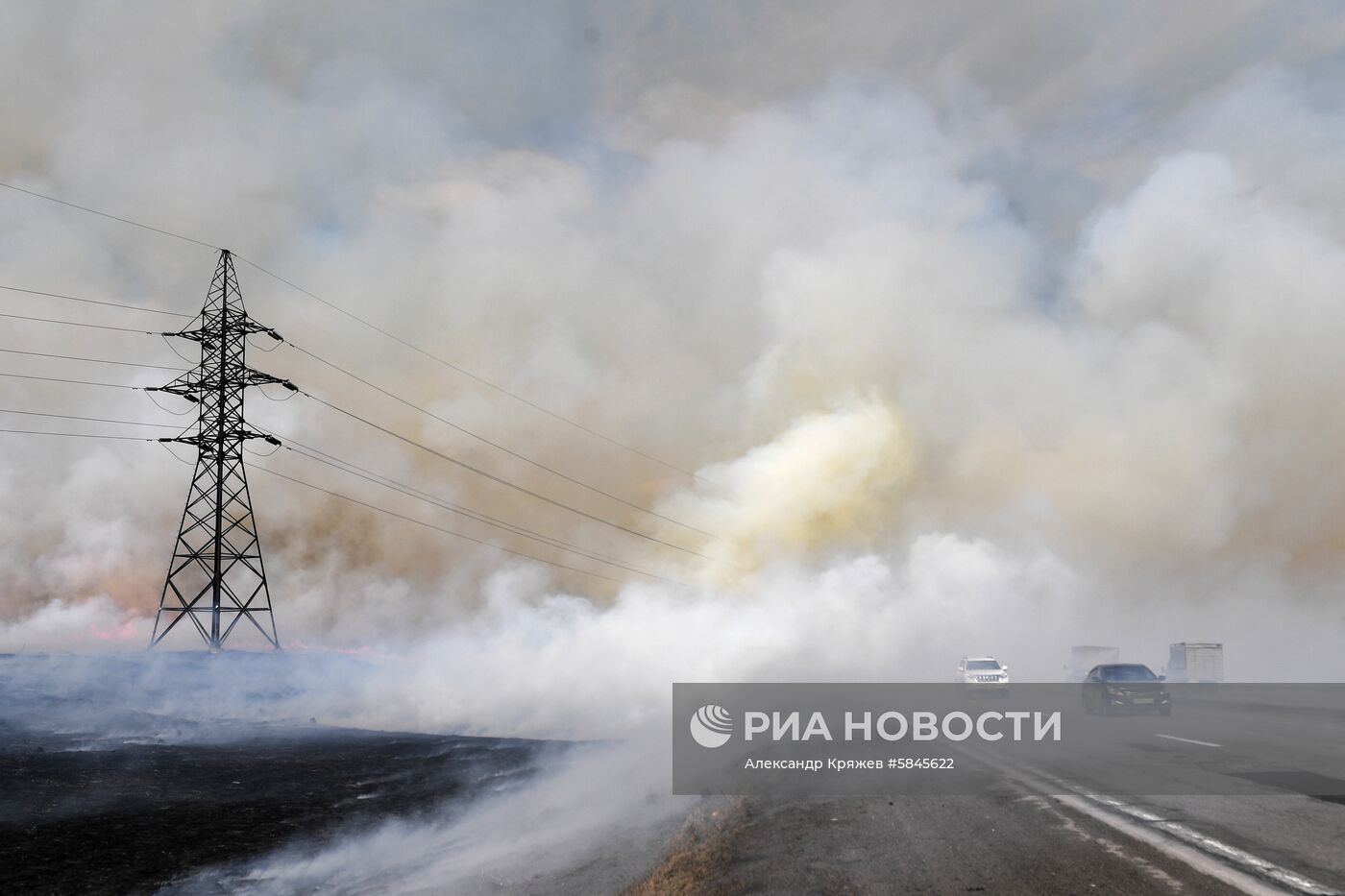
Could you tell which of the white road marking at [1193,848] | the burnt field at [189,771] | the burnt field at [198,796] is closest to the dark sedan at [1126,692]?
the white road marking at [1193,848]

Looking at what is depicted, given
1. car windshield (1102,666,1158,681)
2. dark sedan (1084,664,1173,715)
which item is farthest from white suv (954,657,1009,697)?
car windshield (1102,666,1158,681)

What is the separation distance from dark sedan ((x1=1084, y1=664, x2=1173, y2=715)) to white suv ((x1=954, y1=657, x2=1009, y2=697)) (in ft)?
27.2

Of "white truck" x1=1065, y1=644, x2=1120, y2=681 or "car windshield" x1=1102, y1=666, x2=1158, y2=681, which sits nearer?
"car windshield" x1=1102, y1=666, x2=1158, y2=681

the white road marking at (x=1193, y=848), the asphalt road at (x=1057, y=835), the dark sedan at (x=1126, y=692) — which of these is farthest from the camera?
the dark sedan at (x=1126, y=692)

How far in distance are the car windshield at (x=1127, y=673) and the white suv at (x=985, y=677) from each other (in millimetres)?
8634

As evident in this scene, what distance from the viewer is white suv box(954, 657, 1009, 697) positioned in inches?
1647

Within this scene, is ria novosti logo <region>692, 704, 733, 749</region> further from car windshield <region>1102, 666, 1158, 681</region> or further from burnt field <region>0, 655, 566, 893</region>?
car windshield <region>1102, 666, 1158, 681</region>

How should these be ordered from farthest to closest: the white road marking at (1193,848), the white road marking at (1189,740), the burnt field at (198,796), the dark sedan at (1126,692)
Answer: the dark sedan at (1126,692)
the white road marking at (1189,740)
the burnt field at (198,796)
the white road marking at (1193,848)

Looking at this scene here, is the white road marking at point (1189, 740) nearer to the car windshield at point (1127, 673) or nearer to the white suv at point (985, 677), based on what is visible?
the car windshield at point (1127, 673)

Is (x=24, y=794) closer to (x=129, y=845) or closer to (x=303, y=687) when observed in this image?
(x=129, y=845)

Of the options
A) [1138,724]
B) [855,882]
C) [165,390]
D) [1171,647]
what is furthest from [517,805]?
[1171,647]

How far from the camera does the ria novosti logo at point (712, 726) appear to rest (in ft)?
89.1

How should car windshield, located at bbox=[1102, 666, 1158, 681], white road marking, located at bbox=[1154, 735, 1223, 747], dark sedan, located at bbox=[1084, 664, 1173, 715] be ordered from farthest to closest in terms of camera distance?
car windshield, located at bbox=[1102, 666, 1158, 681], dark sedan, located at bbox=[1084, 664, 1173, 715], white road marking, located at bbox=[1154, 735, 1223, 747]

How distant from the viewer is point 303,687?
51.8 metres
